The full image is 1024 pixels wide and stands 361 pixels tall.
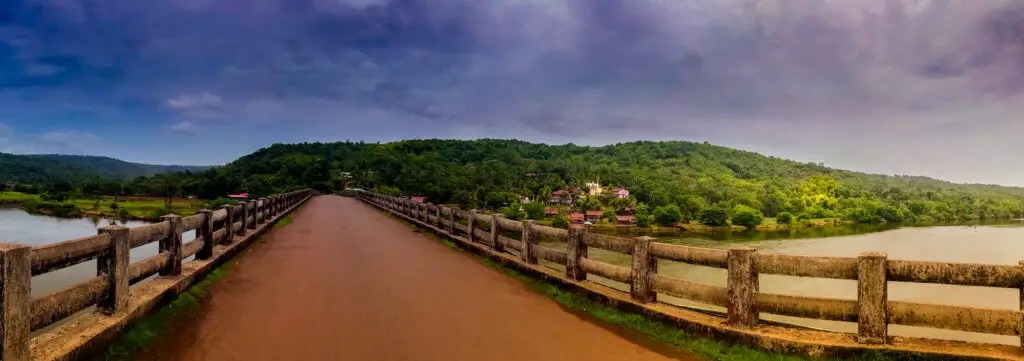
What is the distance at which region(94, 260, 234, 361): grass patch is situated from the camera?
5.40 metres

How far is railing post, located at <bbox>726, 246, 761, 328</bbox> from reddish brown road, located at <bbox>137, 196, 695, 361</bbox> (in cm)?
80

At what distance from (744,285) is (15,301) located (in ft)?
20.5

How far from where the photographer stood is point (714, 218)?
102125 millimetres

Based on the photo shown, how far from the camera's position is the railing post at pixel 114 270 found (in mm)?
6023

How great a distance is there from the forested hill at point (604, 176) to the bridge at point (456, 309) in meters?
81.2

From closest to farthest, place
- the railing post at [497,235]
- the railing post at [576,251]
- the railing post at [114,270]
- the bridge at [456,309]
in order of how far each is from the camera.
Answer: the bridge at [456,309] → the railing post at [114,270] → the railing post at [576,251] → the railing post at [497,235]

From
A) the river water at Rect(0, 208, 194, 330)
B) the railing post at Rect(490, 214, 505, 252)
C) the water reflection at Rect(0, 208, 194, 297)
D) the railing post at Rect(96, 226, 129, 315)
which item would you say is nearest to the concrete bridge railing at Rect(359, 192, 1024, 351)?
the railing post at Rect(490, 214, 505, 252)

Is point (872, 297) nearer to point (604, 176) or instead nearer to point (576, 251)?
point (576, 251)

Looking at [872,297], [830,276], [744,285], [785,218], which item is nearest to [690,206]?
[785,218]

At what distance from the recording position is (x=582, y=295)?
851cm

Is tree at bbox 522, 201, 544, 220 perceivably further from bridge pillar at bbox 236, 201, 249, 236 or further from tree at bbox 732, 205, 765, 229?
bridge pillar at bbox 236, 201, 249, 236

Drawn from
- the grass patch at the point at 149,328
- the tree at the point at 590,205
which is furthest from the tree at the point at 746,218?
the grass patch at the point at 149,328

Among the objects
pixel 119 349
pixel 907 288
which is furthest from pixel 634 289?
pixel 907 288

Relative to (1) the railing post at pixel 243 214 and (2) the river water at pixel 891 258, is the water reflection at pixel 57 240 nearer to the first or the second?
(1) the railing post at pixel 243 214
